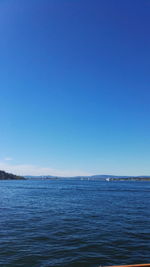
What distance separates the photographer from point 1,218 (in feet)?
81.6

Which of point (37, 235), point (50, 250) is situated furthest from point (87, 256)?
point (37, 235)

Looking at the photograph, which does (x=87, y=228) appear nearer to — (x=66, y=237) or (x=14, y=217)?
(x=66, y=237)

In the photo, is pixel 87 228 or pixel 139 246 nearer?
pixel 139 246

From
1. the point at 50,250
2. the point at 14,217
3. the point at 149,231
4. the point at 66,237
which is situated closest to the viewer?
the point at 50,250

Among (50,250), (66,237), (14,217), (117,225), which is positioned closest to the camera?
(50,250)

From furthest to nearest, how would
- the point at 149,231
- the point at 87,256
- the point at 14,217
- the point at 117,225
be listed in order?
the point at 14,217 < the point at 117,225 < the point at 149,231 < the point at 87,256

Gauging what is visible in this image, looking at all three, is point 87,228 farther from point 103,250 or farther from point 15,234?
point 15,234

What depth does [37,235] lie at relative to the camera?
58.7ft

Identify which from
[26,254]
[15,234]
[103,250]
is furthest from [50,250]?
[15,234]

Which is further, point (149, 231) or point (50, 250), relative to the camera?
point (149, 231)

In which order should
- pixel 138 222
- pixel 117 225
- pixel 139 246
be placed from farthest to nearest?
pixel 138 222, pixel 117 225, pixel 139 246

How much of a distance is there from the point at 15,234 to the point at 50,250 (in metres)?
5.60

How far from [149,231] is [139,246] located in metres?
5.40

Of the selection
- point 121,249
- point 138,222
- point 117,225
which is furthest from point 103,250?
point 138,222
